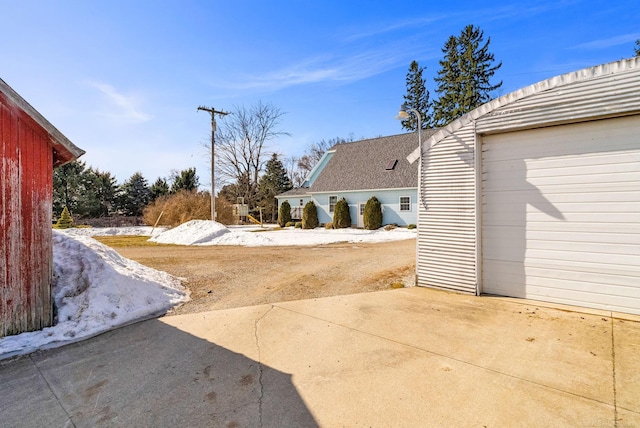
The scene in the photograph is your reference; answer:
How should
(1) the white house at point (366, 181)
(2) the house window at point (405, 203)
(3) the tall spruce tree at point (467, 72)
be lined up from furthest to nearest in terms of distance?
(3) the tall spruce tree at point (467, 72)
(1) the white house at point (366, 181)
(2) the house window at point (405, 203)

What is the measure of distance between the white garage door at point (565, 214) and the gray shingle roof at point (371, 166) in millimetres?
14003

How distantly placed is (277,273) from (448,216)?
4.16m

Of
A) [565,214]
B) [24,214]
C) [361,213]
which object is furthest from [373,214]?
[24,214]

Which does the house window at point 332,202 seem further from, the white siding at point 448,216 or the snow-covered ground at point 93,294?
the white siding at point 448,216

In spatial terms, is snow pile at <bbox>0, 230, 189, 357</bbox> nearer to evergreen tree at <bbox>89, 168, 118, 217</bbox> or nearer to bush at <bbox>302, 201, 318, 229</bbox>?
bush at <bbox>302, 201, 318, 229</bbox>

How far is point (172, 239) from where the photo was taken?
1520 centimetres

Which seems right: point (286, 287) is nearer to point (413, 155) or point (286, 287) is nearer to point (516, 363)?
point (413, 155)

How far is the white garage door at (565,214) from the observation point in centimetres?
413

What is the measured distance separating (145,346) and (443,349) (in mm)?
3445

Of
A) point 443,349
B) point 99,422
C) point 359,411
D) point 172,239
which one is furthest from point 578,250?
point 172,239

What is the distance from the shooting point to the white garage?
412 cm

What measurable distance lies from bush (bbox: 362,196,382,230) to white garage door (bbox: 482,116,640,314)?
46.7ft

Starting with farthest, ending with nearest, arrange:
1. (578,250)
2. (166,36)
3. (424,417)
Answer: (166,36)
(578,250)
(424,417)

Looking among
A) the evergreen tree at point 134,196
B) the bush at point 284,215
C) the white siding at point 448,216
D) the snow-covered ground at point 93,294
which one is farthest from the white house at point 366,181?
the evergreen tree at point 134,196
